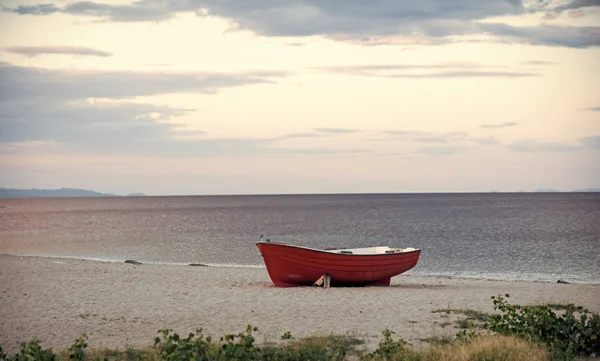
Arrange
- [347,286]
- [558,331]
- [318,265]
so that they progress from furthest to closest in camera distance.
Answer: [347,286] → [318,265] → [558,331]

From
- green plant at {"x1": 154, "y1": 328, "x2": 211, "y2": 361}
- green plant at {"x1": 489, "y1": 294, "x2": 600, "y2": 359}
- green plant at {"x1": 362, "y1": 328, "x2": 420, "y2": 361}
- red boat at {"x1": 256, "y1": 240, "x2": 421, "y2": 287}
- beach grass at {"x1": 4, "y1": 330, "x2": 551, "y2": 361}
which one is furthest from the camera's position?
red boat at {"x1": 256, "y1": 240, "x2": 421, "y2": 287}

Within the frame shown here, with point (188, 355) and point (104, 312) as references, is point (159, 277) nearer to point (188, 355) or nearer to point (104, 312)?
point (104, 312)

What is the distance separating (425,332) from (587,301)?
7.72 meters

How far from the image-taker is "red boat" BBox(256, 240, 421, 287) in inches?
784

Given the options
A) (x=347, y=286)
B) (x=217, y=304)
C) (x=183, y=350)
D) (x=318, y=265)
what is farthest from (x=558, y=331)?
(x=347, y=286)

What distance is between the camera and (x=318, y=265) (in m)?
20.0

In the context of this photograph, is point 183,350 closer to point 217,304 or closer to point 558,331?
point 558,331

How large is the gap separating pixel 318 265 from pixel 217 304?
4.17 meters

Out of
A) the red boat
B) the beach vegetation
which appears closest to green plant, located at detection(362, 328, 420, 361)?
the beach vegetation

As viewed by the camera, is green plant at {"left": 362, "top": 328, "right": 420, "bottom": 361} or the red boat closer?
green plant at {"left": 362, "top": 328, "right": 420, "bottom": 361}

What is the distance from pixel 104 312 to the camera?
51.0 feet

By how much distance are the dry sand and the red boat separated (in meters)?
0.54

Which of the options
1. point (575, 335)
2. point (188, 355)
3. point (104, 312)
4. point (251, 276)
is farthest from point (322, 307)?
point (251, 276)

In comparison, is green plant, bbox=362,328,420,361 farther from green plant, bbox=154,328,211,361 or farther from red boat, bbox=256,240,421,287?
red boat, bbox=256,240,421,287
